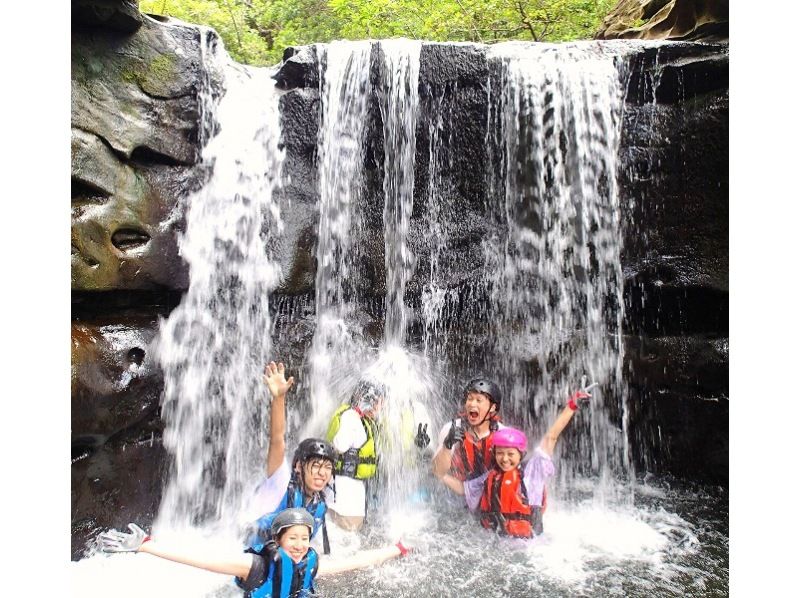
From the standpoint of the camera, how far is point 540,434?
5707mm

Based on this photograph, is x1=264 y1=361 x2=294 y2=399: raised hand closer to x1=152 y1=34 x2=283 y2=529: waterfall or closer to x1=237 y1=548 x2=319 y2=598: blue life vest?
x1=237 y1=548 x2=319 y2=598: blue life vest

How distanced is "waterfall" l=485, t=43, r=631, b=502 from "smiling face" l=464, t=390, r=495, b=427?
5.28ft

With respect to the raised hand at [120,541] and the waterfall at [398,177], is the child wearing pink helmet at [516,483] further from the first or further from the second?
the raised hand at [120,541]

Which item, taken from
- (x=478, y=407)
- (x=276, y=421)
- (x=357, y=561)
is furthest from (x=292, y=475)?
(x=478, y=407)

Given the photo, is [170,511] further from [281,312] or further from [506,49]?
[506,49]

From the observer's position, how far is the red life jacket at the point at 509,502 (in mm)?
3924

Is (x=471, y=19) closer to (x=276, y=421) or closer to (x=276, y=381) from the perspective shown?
(x=276, y=381)

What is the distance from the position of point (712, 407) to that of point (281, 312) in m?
4.22

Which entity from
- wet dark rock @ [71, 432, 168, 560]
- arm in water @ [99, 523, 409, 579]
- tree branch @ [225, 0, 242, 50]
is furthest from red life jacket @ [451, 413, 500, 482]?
tree branch @ [225, 0, 242, 50]

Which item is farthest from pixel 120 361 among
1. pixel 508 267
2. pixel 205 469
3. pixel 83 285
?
pixel 508 267

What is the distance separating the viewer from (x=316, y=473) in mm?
3475

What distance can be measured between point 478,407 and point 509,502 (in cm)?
68

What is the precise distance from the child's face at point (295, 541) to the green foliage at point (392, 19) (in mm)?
9238

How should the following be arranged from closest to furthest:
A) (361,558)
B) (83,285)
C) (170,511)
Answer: (361,558)
(83,285)
(170,511)
